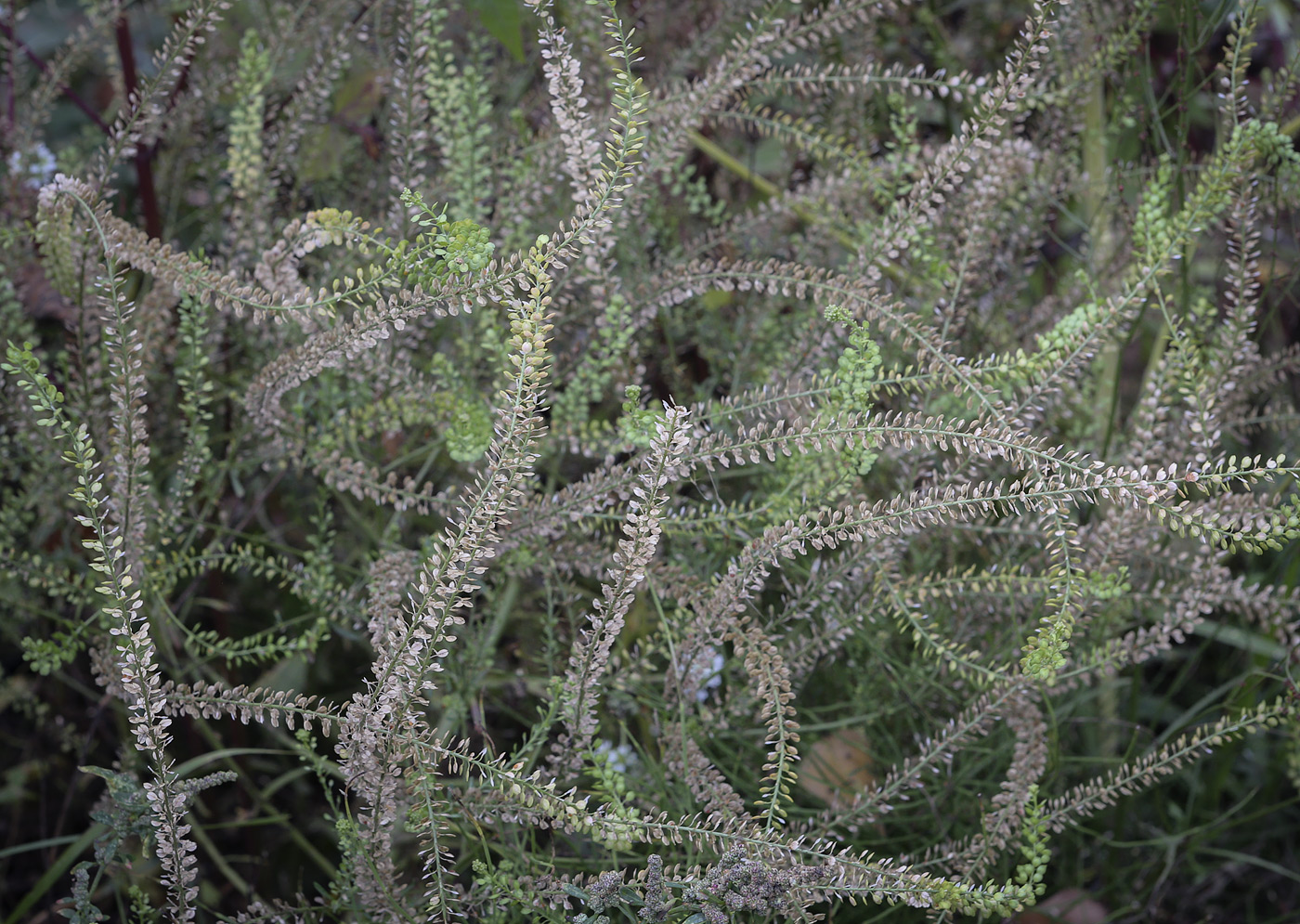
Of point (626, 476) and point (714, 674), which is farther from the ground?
point (626, 476)

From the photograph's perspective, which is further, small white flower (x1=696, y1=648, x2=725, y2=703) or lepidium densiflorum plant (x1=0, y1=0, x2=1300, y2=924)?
small white flower (x1=696, y1=648, x2=725, y2=703)

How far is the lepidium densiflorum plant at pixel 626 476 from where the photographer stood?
744 millimetres

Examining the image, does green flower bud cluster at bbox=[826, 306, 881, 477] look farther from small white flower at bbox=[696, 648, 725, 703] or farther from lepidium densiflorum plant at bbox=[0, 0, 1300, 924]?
small white flower at bbox=[696, 648, 725, 703]

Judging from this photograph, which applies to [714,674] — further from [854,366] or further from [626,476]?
[854,366]

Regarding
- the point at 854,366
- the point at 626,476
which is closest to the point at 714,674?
the point at 626,476

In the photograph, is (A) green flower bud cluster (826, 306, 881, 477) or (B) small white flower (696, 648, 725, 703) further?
(B) small white flower (696, 648, 725, 703)

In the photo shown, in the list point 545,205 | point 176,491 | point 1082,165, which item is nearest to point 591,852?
point 176,491

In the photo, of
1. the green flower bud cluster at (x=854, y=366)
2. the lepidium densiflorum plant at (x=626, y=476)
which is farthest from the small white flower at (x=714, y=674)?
the green flower bud cluster at (x=854, y=366)

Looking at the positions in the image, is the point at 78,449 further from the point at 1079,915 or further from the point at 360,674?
the point at 1079,915

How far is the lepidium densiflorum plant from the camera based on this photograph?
2.44 feet

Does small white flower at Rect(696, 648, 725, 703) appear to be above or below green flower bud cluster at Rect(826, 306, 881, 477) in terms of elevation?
below

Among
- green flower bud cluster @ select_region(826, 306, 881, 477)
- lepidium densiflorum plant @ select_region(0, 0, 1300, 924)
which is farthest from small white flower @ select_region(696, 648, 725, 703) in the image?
green flower bud cluster @ select_region(826, 306, 881, 477)

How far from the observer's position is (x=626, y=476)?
88cm

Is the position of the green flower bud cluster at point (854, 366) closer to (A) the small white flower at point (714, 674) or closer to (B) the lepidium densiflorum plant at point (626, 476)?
(B) the lepidium densiflorum plant at point (626, 476)
